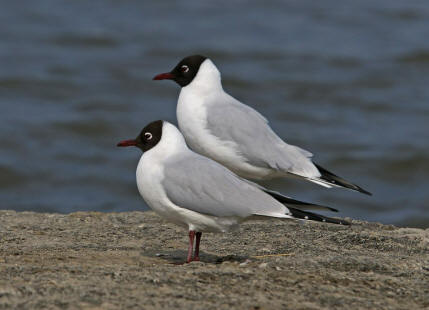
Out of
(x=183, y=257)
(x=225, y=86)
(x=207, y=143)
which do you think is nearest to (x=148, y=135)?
(x=183, y=257)

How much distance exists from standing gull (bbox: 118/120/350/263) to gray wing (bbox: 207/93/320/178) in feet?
4.29

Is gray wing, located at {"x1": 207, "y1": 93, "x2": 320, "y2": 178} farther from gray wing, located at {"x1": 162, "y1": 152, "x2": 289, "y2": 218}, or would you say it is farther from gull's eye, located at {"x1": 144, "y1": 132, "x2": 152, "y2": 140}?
gray wing, located at {"x1": 162, "y1": 152, "x2": 289, "y2": 218}

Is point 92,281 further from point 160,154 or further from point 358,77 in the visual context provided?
point 358,77

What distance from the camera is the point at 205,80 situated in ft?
22.8

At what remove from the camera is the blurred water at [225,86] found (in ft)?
37.1

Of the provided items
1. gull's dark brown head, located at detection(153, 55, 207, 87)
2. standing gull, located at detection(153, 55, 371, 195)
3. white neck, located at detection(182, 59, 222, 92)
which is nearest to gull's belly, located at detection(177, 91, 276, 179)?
standing gull, located at detection(153, 55, 371, 195)

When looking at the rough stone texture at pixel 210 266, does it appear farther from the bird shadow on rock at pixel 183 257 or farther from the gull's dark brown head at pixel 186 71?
the gull's dark brown head at pixel 186 71

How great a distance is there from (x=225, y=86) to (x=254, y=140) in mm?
8200

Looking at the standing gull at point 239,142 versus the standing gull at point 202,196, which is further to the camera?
the standing gull at point 239,142

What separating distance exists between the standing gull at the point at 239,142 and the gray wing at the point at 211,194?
1383 millimetres

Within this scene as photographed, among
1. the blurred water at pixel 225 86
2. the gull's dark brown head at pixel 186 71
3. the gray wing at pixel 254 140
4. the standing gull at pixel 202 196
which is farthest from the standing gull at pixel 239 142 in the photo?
the blurred water at pixel 225 86

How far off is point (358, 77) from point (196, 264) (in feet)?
35.1

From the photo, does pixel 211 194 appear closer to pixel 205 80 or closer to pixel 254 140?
pixel 254 140

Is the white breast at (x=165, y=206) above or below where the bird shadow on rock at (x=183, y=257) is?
above
